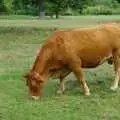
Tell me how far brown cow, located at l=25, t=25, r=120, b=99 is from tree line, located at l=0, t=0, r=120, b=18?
18.0 metres

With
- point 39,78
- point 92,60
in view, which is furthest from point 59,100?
point 92,60

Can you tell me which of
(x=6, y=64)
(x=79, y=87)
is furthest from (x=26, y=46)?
(x=79, y=87)

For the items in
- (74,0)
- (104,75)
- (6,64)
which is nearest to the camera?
(104,75)

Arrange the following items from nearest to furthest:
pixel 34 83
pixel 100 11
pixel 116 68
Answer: pixel 34 83
pixel 116 68
pixel 100 11

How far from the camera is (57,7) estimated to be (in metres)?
47.4

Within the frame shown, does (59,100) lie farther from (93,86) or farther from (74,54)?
(93,86)

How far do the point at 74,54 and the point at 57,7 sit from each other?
124 ft

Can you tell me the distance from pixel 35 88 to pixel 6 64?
5.37 metres

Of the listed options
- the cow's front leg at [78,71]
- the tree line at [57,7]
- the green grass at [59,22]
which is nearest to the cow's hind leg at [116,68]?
the cow's front leg at [78,71]

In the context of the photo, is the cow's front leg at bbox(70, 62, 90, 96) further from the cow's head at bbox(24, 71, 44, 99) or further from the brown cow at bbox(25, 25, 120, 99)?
the cow's head at bbox(24, 71, 44, 99)

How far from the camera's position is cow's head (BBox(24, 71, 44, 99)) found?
9469 millimetres

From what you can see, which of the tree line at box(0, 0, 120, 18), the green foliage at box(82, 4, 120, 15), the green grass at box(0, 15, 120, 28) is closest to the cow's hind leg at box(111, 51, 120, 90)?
the tree line at box(0, 0, 120, 18)

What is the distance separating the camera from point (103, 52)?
10.2 meters

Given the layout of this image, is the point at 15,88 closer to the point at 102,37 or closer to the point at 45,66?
the point at 45,66
